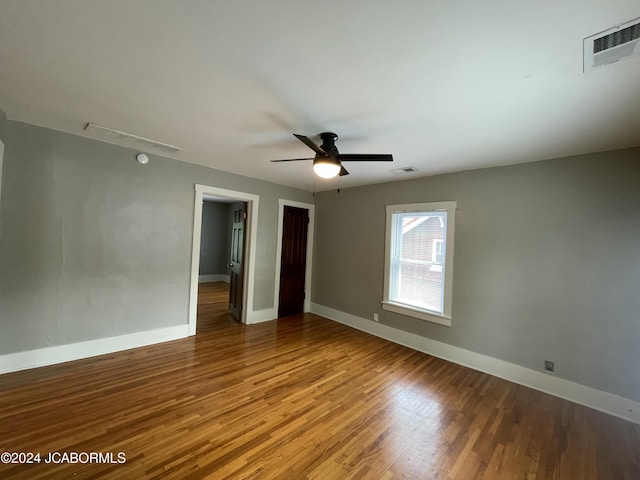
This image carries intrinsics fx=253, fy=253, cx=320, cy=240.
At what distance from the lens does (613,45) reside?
1.26 metres

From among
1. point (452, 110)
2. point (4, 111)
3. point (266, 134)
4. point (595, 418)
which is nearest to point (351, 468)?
point (595, 418)

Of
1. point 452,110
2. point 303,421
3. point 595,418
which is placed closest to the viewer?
point 452,110

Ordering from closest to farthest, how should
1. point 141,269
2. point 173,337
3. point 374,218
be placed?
point 141,269 → point 173,337 → point 374,218

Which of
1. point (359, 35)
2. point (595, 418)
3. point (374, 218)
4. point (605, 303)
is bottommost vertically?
point (595, 418)

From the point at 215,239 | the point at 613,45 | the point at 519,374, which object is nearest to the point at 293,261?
the point at 519,374

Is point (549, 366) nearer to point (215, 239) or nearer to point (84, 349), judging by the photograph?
point (84, 349)

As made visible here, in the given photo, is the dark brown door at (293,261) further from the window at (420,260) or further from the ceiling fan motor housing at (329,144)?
the ceiling fan motor housing at (329,144)

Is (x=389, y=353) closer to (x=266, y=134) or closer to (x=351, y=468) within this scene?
(x=351, y=468)

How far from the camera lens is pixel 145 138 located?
2.87 m

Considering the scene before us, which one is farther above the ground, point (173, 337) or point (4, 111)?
point (4, 111)

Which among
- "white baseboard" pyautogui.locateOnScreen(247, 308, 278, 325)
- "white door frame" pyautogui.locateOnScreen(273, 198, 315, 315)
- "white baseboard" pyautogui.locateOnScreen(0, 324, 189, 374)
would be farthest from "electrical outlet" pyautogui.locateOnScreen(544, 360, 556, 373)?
"white baseboard" pyautogui.locateOnScreen(0, 324, 189, 374)

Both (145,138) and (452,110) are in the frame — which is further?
(145,138)

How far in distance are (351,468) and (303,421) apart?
22.0 inches

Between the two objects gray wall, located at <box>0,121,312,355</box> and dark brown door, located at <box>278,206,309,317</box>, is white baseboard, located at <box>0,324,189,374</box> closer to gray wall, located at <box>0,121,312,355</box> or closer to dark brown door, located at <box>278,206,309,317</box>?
gray wall, located at <box>0,121,312,355</box>
